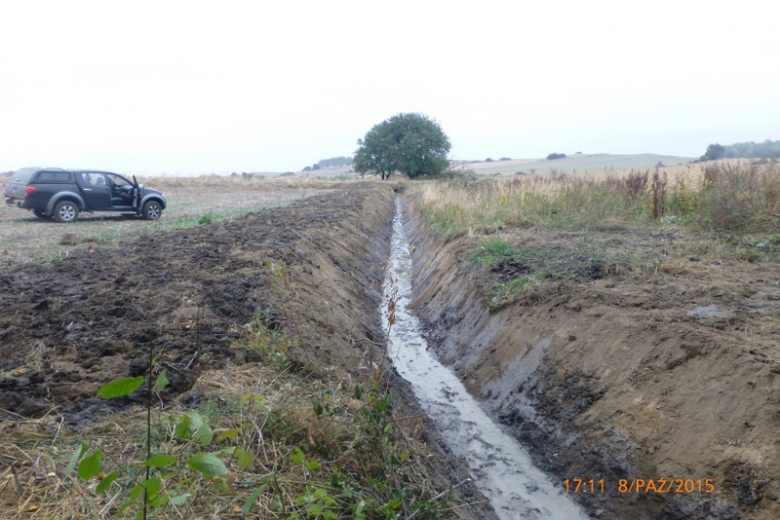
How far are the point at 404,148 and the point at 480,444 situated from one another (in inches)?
2027

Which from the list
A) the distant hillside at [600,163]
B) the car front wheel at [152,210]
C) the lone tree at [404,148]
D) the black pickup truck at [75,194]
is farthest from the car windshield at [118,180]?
the lone tree at [404,148]

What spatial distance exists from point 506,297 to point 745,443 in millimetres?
3794

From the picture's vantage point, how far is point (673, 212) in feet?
39.3

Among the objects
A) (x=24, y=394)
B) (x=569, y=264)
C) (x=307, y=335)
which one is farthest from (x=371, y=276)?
(x=24, y=394)

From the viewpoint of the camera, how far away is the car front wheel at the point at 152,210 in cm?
1717

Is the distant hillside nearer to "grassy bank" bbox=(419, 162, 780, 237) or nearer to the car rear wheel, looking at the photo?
"grassy bank" bbox=(419, 162, 780, 237)

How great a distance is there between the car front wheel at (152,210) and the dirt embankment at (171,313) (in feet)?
22.4

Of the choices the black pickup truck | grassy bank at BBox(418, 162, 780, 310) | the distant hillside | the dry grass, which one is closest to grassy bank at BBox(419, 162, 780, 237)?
grassy bank at BBox(418, 162, 780, 310)

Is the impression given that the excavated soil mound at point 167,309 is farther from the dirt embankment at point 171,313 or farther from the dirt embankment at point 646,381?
the dirt embankment at point 646,381

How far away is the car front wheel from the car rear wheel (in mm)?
1793

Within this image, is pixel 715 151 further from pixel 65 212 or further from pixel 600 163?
pixel 65 212

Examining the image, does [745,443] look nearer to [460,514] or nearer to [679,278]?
[460,514]

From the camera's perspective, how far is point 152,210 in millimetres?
17297

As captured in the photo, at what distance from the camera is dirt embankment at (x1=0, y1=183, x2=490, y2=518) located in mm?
4109
